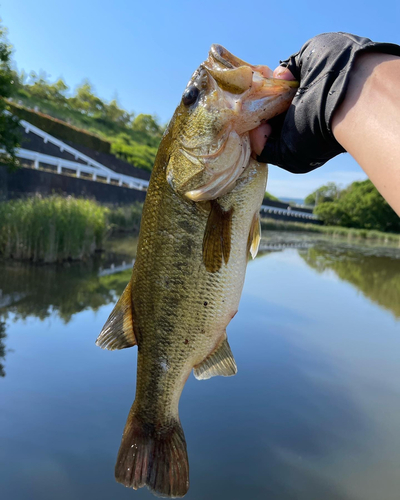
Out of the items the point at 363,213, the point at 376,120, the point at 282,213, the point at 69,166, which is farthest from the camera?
the point at 363,213

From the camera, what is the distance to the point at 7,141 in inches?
535

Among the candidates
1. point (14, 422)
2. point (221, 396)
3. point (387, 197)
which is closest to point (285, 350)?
point (221, 396)

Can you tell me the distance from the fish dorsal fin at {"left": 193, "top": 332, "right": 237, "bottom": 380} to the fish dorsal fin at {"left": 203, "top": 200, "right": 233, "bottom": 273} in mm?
458

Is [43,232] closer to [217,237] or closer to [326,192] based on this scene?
[217,237]

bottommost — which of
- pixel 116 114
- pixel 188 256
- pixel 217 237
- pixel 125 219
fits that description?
pixel 125 219

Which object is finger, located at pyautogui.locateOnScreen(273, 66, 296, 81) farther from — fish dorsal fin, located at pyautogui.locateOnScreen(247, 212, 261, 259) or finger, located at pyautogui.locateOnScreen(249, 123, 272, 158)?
fish dorsal fin, located at pyautogui.locateOnScreen(247, 212, 261, 259)

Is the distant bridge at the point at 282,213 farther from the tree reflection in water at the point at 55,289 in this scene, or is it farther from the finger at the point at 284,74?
the finger at the point at 284,74

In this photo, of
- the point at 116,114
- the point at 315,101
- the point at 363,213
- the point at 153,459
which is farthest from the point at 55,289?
the point at 116,114

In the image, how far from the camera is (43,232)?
930 centimetres

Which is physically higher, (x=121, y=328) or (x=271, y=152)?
(x=271, y=152)

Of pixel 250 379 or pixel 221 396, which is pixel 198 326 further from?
pixel 250 379

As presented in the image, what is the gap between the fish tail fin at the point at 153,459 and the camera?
1.82 meters

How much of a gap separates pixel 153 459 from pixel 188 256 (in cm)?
96

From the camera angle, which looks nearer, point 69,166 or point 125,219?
point 125,219
